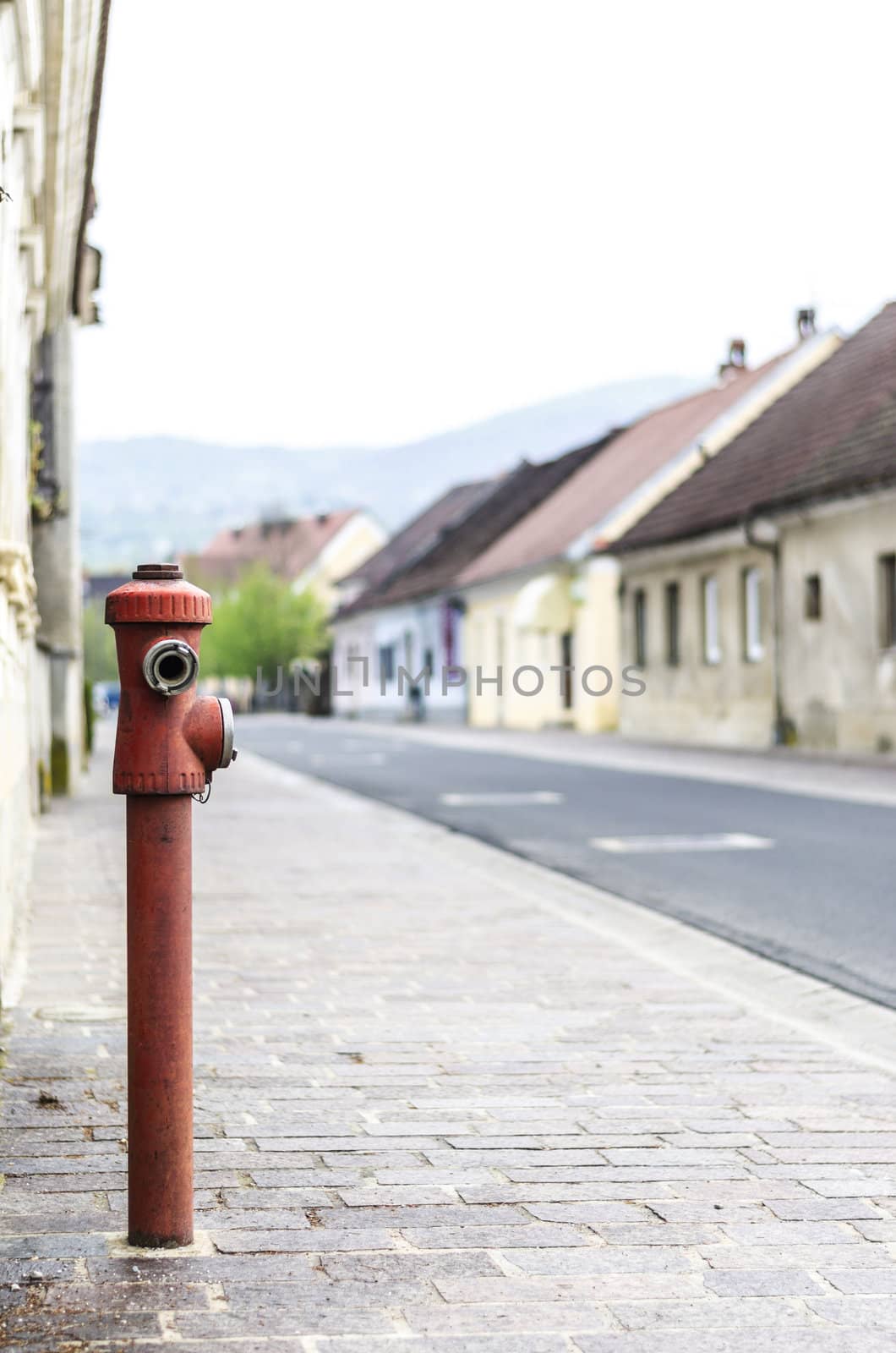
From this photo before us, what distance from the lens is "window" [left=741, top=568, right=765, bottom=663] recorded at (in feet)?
105

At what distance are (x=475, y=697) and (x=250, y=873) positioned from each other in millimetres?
41565

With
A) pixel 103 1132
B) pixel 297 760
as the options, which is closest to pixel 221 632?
pixel 297 760

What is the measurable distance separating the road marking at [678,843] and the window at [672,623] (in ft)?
71.1

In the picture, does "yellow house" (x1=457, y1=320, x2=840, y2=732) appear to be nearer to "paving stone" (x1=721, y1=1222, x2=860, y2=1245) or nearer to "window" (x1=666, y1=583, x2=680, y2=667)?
"window" (x1=666, y1=583, x2=680, y2=667)

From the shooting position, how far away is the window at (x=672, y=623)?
36.1 metres

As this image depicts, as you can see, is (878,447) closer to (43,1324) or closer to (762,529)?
(762,529)

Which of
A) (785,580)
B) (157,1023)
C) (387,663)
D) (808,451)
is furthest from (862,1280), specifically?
(387,663)

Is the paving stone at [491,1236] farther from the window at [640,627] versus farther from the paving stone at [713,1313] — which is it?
the window at [640,627]

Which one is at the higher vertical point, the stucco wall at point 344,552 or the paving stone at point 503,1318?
the stucco wall at point 344,552

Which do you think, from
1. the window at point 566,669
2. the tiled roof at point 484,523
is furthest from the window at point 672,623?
the tiled roof at point 484,523

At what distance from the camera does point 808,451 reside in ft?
102

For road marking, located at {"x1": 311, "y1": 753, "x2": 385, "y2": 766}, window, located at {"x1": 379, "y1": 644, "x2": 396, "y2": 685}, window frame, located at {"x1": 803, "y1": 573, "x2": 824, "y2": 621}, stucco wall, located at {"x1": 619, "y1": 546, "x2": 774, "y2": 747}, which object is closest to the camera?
road marking, located at {"x1": 311, "y1": 753, "x2": 385, "y2": 766}

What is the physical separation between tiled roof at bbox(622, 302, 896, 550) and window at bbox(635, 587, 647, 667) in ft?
4.53

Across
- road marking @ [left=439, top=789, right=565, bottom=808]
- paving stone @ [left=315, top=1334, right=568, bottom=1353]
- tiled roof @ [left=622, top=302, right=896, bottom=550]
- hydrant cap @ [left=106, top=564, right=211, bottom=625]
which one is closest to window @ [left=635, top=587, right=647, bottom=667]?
tiled roof @ [left=622, top=302, right=896, bottom=550]
